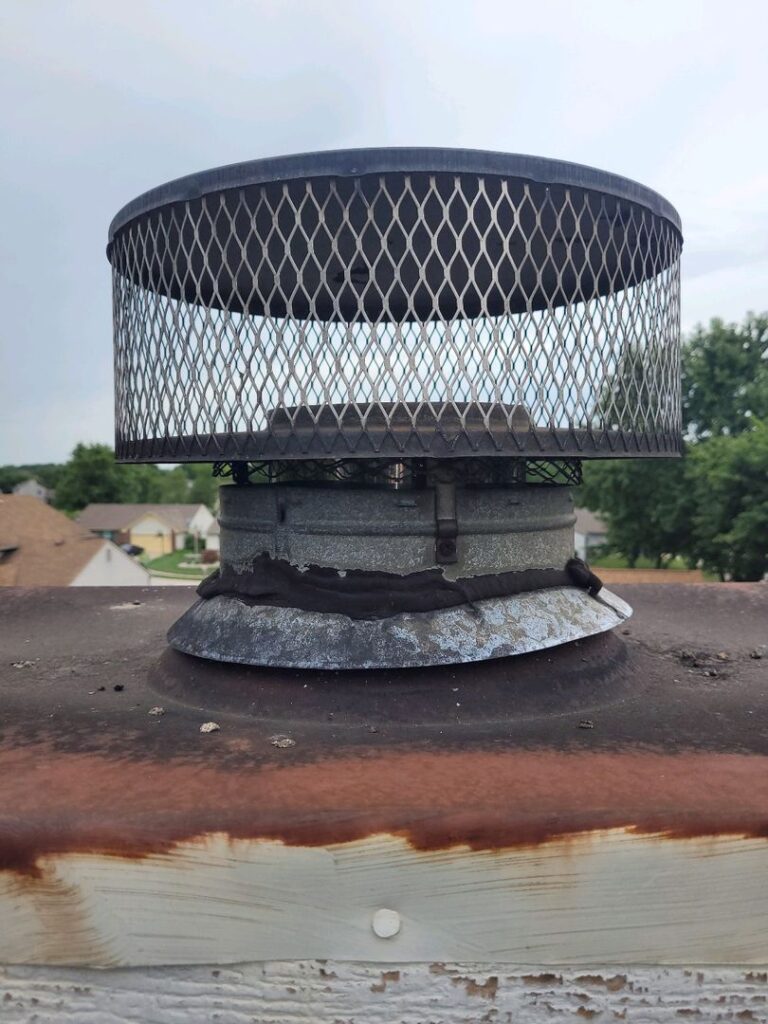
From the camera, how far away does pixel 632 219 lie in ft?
14.3

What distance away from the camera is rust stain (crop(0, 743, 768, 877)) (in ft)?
8.98

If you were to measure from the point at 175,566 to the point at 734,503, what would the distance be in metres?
35.1

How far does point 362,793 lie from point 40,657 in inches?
141

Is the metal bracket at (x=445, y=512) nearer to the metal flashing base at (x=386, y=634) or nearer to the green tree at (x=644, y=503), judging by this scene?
the metal flashing base at (x=386, y=634)

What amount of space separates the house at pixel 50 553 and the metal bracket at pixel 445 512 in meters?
16.4

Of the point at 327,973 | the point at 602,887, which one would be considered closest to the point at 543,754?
the point at 602,887

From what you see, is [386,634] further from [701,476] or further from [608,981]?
[701,476]

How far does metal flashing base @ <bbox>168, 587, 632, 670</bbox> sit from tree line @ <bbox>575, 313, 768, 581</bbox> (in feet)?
60.8

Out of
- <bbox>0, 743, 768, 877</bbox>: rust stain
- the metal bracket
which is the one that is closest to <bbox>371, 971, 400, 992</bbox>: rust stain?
<bbox>0, 743, 768, 877</bbox>: rust stain

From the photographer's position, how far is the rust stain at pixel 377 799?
274 cm

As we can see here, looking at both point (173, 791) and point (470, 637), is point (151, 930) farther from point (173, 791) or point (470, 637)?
point (470, 637)

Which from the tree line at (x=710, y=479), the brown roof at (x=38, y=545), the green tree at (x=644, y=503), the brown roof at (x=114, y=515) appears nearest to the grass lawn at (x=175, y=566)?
the brown roof at (x=114, y=515)

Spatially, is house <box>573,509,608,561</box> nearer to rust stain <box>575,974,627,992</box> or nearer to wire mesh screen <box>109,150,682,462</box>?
wire mesh screen <box>109,150,682,462</box>

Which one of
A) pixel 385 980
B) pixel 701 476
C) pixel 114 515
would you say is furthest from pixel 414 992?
pixel 114 515
